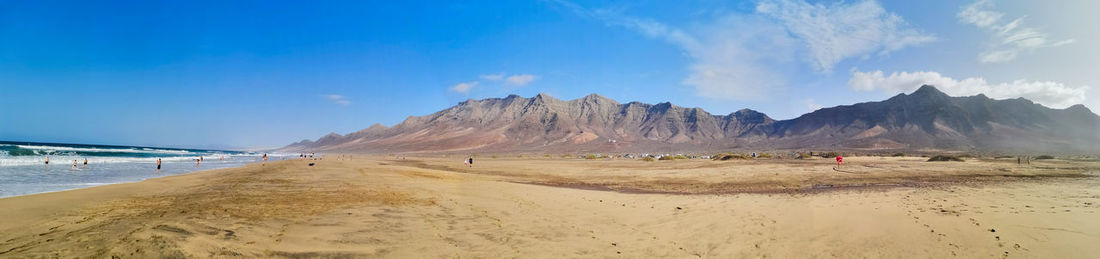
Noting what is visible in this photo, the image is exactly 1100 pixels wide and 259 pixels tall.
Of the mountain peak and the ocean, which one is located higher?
the mountain peak

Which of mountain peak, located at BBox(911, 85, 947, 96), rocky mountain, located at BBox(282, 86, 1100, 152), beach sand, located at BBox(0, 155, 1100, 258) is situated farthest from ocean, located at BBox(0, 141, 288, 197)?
mountain peak, located at BBox(911, 85, 947, 96)

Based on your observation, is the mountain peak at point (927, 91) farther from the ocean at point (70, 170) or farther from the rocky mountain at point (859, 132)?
the ocean at point (70, 170)

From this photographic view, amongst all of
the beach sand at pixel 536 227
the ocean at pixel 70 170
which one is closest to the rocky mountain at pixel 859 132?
the ocean at pixel 70 170

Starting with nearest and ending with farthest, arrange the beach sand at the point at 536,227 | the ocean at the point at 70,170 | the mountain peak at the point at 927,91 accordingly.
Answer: the beach sand at the point at 536,227 < the ocean at the point at 70,170 < the mountain peak at the point at 927,91

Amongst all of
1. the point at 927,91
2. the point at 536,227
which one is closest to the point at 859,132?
the point at 927,91

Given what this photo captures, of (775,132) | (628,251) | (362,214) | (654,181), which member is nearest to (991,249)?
(628,251)

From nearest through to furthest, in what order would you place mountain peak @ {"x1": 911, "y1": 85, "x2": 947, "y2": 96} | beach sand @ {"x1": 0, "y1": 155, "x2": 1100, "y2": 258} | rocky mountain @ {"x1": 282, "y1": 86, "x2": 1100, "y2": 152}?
beach sand @ {"x1": 0, "y1": 155, "x2": 1100, "y2": 258}, rocky mountain @ {"x1": 282, "y1": 86, "x2": 1100, "y2": 152}, mountain peak @ {"x1": 911, "y1": 85, "x2": 947, "y2": 96}

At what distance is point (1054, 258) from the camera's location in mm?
6141

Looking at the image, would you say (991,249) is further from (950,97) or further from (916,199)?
(950,97)

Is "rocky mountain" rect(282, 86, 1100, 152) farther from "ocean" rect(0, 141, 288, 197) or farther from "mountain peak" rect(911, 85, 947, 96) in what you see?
"ocean" rect(0, 141, 288, 197)

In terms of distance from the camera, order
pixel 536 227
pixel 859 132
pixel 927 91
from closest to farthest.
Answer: pixel 536 227
pixel 859 132
pixel 927 91

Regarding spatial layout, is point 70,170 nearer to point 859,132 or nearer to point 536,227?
point 536,227

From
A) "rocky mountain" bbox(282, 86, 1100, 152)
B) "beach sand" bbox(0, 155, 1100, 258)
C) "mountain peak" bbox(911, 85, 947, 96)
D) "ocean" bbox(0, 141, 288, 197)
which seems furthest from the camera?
"mountain peak" bbox(911, 85, 947, 96)

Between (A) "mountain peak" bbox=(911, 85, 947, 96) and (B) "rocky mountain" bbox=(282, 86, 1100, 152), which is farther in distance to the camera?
(A) "mountain peak" bbox=(911, 85, 947, 96)
